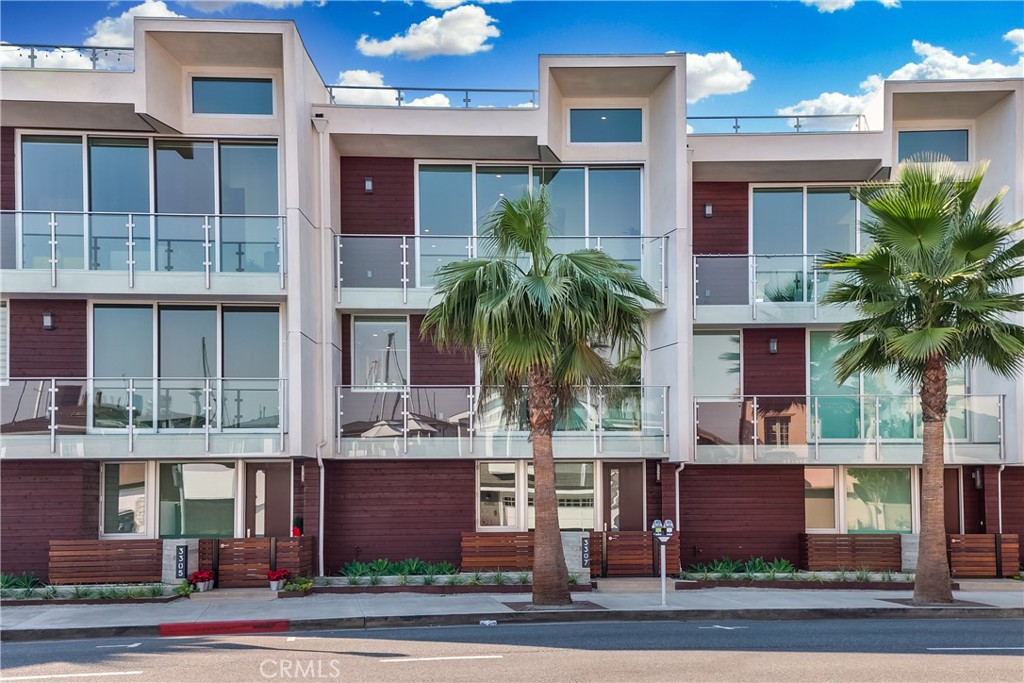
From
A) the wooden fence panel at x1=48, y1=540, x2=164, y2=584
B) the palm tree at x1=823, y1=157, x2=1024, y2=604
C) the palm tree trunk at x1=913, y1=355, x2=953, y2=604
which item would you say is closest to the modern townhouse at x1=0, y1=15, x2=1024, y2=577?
the wooden fence panel at x1=48, y1=540, x2=164, y2=584

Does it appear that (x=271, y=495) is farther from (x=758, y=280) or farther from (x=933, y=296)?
(x=933, y=296)

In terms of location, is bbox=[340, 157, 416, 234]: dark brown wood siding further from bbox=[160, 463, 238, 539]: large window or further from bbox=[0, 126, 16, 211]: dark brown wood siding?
bbox=[0, 126, 16, 211]: dark brown wood siding

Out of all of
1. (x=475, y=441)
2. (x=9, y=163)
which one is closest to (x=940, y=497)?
(x=475, y=441)

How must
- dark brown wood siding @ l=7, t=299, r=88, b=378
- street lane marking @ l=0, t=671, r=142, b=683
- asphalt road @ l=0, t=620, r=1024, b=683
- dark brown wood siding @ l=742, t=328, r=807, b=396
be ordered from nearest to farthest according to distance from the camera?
street lane marking @ l=0, t=671, r=142, b=683, asphalt road @ l=0, t=620, r=1024, b=683, dark brown wood siding @ l=7, t=299, r=88, b=378, dark brown wood siding @ l=742, t=328, r=807, b=396

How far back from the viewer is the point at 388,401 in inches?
776

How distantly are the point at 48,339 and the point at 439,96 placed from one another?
9.36m

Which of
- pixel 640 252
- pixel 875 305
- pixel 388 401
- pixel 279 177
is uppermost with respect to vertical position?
pixel 279 177

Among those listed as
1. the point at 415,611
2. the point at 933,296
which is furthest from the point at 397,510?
the point at 933,296

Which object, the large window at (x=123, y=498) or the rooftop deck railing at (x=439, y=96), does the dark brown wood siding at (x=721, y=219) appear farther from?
the large window at (x=123, y=498)

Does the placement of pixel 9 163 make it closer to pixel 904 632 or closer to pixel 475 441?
pixel 475 441

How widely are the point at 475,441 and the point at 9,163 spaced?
35.2 feet

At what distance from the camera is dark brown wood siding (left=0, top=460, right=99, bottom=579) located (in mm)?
18859

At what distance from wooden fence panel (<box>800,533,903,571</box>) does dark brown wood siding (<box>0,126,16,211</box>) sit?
57.3 feet

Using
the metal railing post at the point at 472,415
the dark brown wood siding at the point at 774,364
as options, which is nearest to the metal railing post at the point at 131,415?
the metal railing post at the point at 472,415
